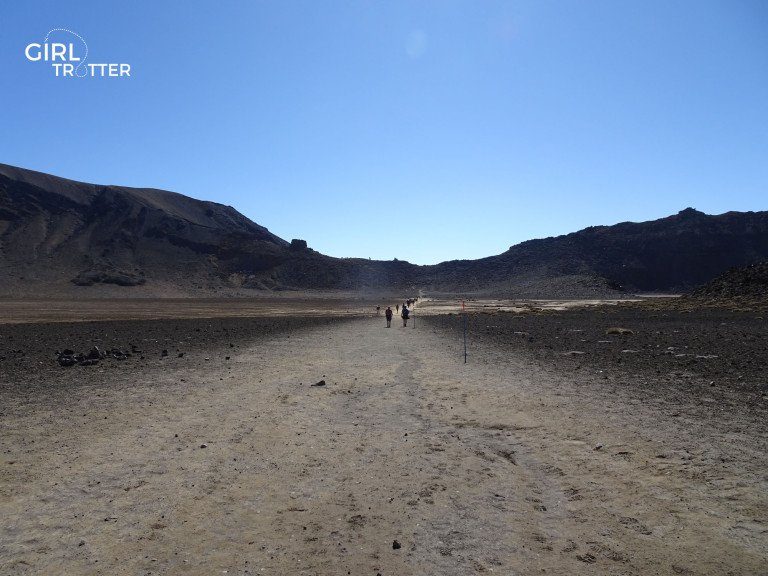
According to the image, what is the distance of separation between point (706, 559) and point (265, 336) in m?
23.1

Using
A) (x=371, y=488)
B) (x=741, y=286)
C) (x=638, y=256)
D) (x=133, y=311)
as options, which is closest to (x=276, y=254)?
(x=133, y=311)

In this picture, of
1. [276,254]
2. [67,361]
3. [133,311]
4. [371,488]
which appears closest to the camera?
[371,488]

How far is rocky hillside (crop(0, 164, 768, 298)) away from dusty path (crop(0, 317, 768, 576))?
97803 mm

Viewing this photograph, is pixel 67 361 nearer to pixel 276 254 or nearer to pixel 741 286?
pixel 741 286

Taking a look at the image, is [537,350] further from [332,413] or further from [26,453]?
[26,453]

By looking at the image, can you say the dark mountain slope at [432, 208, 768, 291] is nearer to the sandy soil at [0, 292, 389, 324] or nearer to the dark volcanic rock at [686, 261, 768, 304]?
the dark volcanic rock at [686, 261, 768, 304]

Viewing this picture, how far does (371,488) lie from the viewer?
5887mm

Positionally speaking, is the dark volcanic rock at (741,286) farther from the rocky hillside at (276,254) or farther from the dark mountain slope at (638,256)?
the dark mountain slope at (638,256)

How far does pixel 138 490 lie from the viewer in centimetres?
584

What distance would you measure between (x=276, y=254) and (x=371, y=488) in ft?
457

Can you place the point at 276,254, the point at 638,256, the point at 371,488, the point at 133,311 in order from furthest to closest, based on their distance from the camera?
the point at 276,254
the point at 638,256
the point at 133,311
the point at 371,488

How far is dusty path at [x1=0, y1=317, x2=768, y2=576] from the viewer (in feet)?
14.3

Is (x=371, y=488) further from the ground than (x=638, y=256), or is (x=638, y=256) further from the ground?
(x=638, y=256)

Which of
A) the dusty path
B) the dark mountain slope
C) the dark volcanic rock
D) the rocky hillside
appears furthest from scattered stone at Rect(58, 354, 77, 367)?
the dark mountain slope
